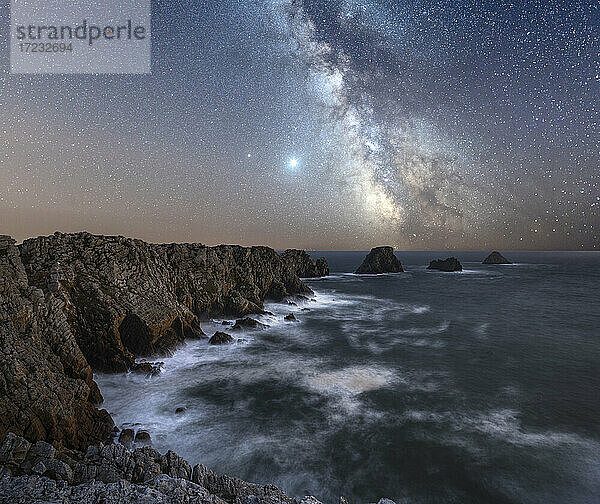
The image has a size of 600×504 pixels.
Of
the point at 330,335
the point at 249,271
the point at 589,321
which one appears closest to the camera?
the point at 330,335

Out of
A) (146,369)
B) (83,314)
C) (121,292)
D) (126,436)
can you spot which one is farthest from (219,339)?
(126,436)

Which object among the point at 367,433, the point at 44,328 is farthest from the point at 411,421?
the point at 44,328

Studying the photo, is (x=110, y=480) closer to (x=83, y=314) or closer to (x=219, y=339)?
(x=83, y=314)

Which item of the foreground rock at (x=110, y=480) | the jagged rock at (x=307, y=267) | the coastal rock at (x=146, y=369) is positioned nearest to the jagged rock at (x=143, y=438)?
the foreground rock at (x=110, y=480)

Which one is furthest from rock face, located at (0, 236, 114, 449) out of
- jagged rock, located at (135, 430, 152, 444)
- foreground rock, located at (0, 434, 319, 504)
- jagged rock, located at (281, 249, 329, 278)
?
jagged rock, located at (281, 249, 329, 278)

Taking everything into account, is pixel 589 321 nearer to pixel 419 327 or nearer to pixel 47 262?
pixel 419 327

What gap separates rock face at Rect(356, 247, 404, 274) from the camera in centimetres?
11393

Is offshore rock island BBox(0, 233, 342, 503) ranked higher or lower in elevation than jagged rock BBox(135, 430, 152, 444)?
higher

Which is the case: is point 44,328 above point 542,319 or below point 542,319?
above

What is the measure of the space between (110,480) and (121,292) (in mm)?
17725

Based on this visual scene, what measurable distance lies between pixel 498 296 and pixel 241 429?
64.0 meters

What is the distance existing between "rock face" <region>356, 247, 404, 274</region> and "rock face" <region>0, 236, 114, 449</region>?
10416 cm

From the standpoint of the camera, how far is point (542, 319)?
42.4 m

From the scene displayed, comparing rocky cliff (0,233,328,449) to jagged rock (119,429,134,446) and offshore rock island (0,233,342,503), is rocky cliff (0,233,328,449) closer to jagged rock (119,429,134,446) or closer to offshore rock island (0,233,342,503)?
offshore rock island (0,233,342,503)
